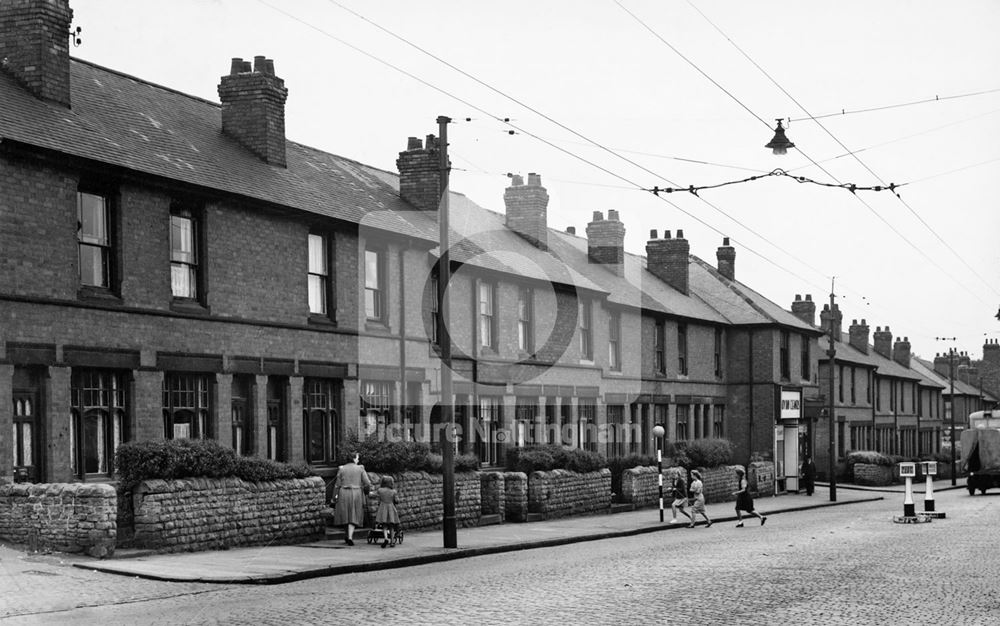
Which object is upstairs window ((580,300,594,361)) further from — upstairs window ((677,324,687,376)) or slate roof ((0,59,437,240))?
upstairs window ((677,324,687,376))

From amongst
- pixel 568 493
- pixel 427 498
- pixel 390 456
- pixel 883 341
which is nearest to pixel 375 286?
pixel 390 456

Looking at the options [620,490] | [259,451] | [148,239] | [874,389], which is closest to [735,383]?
[620,490]

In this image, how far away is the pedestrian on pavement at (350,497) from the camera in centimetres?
2194

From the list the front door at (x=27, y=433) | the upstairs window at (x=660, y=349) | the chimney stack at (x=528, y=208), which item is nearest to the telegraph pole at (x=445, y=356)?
the front door at (x=27, y=433)

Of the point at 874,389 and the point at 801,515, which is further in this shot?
the point at 874,389

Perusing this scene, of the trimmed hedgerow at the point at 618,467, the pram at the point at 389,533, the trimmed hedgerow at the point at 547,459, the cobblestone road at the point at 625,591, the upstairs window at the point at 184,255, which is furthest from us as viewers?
the trimmed hedgerow at the point at 618,467

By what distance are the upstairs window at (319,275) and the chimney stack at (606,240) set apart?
66.8 ft

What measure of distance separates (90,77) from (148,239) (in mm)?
4613

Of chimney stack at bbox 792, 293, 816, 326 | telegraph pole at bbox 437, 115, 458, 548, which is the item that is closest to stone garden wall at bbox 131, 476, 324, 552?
telegraph pole at bbox 437, 115, 458, 548

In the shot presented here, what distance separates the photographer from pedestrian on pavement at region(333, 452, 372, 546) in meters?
21.9

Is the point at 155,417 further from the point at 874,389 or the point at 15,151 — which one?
the point at 874,389

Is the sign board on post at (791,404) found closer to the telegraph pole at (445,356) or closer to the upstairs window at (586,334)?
the upstairs window at (586,334)

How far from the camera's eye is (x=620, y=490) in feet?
120

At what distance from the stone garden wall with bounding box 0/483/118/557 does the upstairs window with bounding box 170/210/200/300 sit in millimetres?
5521
